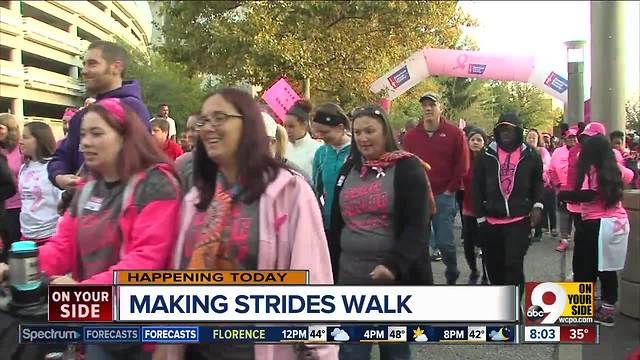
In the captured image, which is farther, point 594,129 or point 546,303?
point 594,129

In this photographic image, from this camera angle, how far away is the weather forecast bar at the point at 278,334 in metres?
2.20

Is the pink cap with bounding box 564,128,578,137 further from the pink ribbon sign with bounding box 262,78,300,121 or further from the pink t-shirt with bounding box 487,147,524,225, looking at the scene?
the pink ribbon sign with bounding box 262,78,300,121

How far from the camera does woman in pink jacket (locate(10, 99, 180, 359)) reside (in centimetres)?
213

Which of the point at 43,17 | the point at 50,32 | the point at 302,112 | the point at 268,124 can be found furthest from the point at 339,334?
the point at 43,17

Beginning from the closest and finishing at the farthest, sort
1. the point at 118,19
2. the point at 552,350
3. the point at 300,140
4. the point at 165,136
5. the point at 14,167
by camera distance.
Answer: the point at 552,350 < the point at 300,140 < the point at 165,136 < the point at 14,167 < the point at 118,19

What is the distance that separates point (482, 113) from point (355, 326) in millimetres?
1756

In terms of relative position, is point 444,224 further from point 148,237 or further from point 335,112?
point 148,237

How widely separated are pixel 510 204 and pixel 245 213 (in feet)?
9.87

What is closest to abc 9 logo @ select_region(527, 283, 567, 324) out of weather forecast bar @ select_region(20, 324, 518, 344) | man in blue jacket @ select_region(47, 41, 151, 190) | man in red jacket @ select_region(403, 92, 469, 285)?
weather forecast bar @ select_region(20, 324, 518, 344)

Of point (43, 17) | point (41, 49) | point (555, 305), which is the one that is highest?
point (43, 17)

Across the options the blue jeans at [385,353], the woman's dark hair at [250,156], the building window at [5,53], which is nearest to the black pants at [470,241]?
the blue jeans at [385,353]

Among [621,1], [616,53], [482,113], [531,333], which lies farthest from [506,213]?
[531,333]

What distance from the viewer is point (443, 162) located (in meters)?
5.95

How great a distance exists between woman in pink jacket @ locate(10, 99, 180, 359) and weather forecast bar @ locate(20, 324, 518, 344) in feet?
0.32
